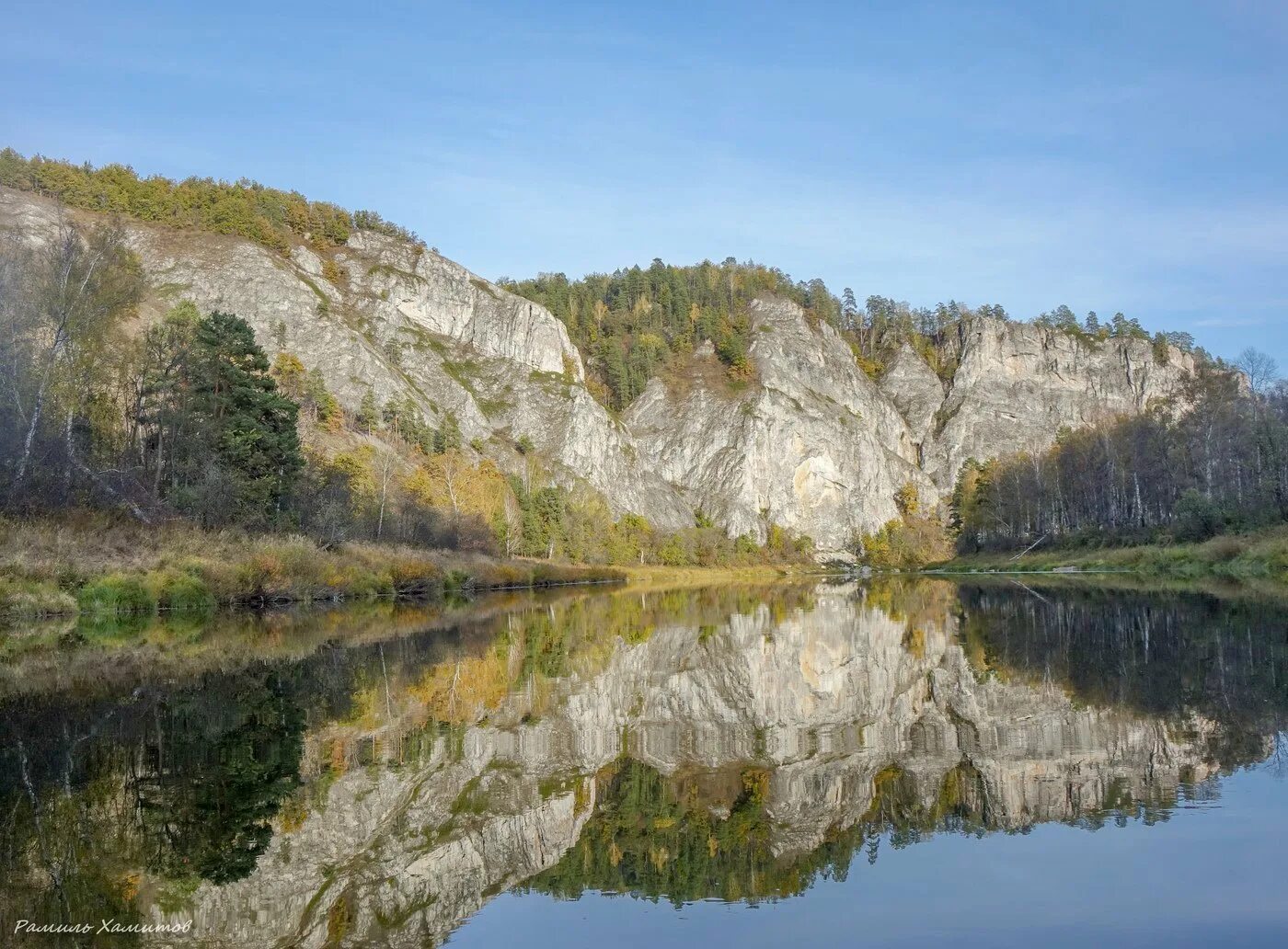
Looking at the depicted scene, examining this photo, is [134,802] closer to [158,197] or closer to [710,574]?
[710,574]

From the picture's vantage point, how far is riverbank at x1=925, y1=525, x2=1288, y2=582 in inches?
1828

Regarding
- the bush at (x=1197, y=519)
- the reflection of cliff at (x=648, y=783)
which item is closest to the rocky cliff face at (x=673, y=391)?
the bush at (x=1197, y=519)

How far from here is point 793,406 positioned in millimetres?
142875

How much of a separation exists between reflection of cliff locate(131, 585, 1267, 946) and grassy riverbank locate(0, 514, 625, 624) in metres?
14.3

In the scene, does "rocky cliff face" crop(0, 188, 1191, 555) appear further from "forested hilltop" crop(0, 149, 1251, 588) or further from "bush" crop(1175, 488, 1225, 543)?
"bush" crop(1175, 488, 1225, 543)

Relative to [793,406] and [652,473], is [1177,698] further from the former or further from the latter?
[793,406]

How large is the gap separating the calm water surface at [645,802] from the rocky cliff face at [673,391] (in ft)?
265

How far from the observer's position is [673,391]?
14412cm

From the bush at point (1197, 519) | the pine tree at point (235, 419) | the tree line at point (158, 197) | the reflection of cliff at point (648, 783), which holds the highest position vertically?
the tree line at point (158, 197)

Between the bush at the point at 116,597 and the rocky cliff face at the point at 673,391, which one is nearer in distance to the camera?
the bush at the point at 116,597

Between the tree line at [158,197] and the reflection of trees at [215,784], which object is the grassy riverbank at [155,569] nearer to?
the reflection of trees at [215,784]

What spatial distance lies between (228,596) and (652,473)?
94245 millimetres

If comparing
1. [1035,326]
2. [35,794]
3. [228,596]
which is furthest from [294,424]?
[1035,326]

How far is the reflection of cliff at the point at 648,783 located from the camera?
6691 millimetres
